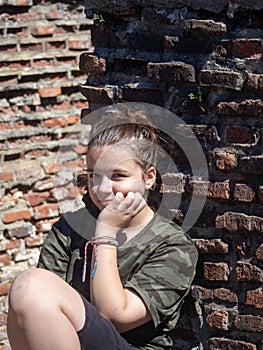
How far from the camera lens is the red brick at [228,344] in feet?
10.3

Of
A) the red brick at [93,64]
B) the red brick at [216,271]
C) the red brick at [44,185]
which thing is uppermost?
the red brick at [93,64]

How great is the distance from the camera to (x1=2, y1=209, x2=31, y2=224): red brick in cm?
500

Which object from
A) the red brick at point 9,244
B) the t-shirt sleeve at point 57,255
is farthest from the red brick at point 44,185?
the t-shirt sleeve at point 57,255

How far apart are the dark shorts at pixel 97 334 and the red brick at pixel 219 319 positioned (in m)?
0.47

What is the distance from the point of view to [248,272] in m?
3.09

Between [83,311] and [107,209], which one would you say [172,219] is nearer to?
[107,209]

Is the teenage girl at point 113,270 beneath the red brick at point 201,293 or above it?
above

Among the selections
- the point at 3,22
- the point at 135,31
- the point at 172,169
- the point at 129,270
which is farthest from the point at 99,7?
the point at 3,22

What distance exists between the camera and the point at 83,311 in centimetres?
Result: 280

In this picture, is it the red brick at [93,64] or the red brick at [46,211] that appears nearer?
the red brick at [93,64]

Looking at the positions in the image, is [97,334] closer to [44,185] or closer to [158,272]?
[158,272]

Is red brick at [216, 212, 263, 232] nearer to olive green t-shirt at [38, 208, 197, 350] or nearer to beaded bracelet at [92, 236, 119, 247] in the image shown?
olive green t-shirt at [38, 208, 197, 350]

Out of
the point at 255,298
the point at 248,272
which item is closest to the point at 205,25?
the point at 248,272

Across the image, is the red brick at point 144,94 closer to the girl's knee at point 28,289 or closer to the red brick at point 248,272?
the red brick at point 248,272
